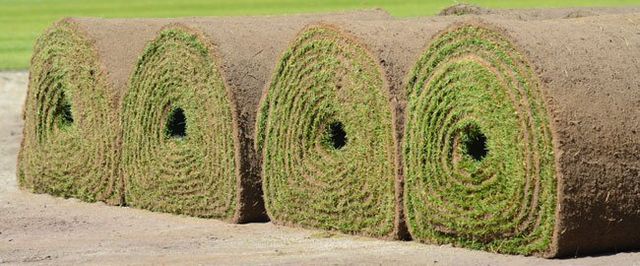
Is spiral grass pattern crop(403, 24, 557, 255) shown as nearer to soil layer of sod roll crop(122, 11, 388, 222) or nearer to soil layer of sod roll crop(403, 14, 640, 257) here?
soil layer of sod roll crop(403, 14, 640, 257)

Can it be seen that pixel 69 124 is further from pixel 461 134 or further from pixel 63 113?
pixel 461 134

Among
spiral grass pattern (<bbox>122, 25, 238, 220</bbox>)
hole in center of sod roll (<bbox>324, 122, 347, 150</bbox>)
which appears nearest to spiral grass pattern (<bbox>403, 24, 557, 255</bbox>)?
hole in center of sod roll (<bbox>324, 122, 347, 150</bbox>)

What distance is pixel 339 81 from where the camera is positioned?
1219 cm

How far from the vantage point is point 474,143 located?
11.0 metres

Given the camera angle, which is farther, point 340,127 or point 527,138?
point 340,127

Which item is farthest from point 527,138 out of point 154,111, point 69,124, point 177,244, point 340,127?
point 69,124

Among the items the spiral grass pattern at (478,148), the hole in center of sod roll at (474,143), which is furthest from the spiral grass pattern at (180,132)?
the hole in center of sod roll at (474,143)

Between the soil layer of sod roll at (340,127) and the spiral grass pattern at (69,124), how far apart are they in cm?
250

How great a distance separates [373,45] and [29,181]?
5.85 meters

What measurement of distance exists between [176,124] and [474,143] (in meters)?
4.03

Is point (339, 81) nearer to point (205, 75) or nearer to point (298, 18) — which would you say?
point (205, 75)

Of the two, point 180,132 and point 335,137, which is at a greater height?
point 335,137

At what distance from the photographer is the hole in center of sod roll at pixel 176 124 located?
14.0 m

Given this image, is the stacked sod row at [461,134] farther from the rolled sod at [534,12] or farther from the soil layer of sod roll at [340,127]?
the rolled sod at [534,12]
